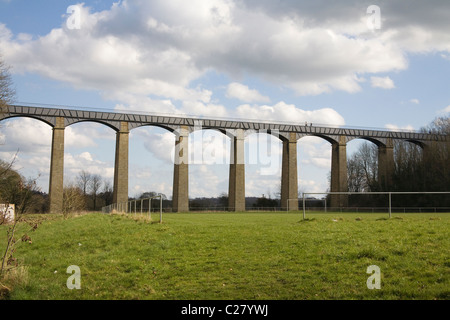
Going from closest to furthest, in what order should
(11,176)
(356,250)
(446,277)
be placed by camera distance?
(446,277) → (356,250) → (11,176)

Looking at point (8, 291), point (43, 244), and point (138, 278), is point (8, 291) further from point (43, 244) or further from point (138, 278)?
point (43, 244)

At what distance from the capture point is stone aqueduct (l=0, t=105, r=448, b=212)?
156 feet

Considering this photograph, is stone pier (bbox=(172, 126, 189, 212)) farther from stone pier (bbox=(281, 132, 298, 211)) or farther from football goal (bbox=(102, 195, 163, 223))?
stone pier (bbox=(281, 132, 298, 211))

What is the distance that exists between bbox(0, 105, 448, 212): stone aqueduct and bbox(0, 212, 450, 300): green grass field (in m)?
35.9

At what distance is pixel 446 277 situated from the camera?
300 inches

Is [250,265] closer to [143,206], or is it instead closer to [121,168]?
[143,206]

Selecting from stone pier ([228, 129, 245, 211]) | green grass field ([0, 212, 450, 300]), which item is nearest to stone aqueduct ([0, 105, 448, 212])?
stone pier ([228, 129, 245, 211])

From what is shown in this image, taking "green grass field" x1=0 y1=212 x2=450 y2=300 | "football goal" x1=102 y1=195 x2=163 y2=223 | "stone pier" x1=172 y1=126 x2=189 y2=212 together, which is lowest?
"green grass field" x1=0 y1=212 x2=450 y2=300

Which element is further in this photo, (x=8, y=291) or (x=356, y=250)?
(x=356, y=250)
